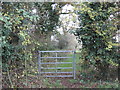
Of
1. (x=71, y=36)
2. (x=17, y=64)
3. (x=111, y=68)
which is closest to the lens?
(x=17, y=64)

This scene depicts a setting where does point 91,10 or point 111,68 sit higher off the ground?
point 91,10

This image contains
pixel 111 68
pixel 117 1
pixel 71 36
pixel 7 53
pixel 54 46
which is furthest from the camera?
pixel 54 46

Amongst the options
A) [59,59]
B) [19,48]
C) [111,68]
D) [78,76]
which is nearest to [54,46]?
[59,59]

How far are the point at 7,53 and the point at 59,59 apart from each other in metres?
1.80

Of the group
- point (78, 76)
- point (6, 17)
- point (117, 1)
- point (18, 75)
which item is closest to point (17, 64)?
point (18, 75)

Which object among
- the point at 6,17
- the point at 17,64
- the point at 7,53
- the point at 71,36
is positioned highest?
the point at 6,17

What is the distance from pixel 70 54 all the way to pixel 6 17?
249 cm

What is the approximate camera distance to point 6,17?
2.39 meters

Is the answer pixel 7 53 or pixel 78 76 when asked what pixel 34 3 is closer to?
pixel 7 53

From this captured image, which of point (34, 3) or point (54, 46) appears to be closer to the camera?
point (34, 3)

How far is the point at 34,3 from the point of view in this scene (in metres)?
3.36

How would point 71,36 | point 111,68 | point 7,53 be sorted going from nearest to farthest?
point 7,53 < point 111,68 < point 71,36

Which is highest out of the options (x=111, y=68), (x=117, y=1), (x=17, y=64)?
(x=117, y=1)

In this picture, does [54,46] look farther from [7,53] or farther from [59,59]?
[7,53]
